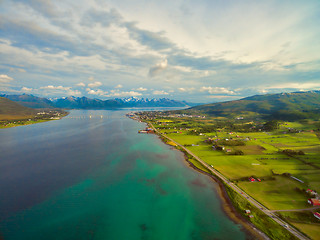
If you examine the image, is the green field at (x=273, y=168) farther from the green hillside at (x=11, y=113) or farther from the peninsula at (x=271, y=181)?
the green hillside at (x=11, y=113)

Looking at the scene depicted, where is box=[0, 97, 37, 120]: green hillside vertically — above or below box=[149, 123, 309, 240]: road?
above

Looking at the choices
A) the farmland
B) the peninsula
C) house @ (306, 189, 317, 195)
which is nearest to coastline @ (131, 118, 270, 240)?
the peninsula

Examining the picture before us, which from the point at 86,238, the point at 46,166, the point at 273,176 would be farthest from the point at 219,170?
the point at 46,166

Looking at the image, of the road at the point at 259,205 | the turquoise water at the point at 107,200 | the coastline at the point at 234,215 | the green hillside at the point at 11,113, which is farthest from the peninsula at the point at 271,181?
the green hillside at the point at 11,113

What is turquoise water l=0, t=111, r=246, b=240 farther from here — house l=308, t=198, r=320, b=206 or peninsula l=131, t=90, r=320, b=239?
house l=308, t=198, r=320, b=206

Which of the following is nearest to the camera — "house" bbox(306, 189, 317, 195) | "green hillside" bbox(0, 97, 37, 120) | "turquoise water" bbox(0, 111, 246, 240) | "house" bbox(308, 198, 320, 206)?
"turquoise water" bbox(0, 111, 246, 240)

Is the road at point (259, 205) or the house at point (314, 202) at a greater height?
the house at point (314, 202)

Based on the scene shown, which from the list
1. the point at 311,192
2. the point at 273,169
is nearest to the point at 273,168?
the point at 273,169

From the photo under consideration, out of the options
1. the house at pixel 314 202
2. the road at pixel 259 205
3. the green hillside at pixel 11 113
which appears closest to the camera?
the road at pixel 259 205
